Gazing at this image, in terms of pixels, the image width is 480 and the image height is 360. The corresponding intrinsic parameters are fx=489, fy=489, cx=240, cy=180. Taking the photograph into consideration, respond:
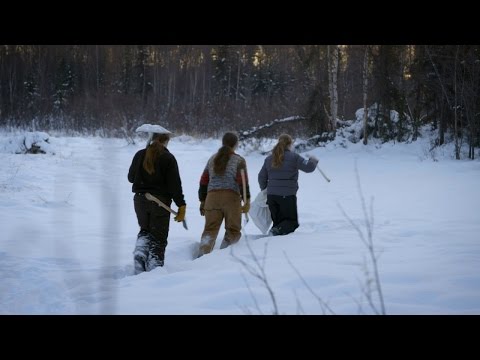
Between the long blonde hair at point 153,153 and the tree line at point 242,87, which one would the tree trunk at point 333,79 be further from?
the long blonde hair at point 153,153

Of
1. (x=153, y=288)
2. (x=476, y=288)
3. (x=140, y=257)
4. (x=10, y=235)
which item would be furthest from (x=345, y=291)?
(x=10, y=235)

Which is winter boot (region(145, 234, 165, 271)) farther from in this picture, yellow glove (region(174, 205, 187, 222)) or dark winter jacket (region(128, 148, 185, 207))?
dark winter jacket (region(128, 148, 185, 207))

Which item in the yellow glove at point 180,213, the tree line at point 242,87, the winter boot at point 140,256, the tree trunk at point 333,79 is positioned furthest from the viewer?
the tree trunk at point 333,79

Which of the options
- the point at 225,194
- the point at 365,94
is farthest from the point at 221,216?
the point at 365,94

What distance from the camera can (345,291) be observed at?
3678 mm

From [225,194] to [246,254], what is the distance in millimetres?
1083

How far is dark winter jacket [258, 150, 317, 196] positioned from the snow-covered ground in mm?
625

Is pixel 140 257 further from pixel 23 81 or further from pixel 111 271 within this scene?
pixel 23 81

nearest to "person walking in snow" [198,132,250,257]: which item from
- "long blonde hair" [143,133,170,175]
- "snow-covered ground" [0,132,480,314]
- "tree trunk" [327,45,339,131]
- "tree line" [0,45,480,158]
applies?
"snow-covered ground" [0,132,480,314]

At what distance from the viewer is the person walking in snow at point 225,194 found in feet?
19.7

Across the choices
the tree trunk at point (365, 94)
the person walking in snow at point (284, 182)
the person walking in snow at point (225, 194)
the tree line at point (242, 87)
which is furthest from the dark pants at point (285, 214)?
the tree trunk at point (365, 94)

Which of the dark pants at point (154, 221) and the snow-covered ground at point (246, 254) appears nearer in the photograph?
the snow-covered ground at point (246, 254)

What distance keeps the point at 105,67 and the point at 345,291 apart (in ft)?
147

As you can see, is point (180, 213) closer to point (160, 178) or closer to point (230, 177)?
point (160, 178)
